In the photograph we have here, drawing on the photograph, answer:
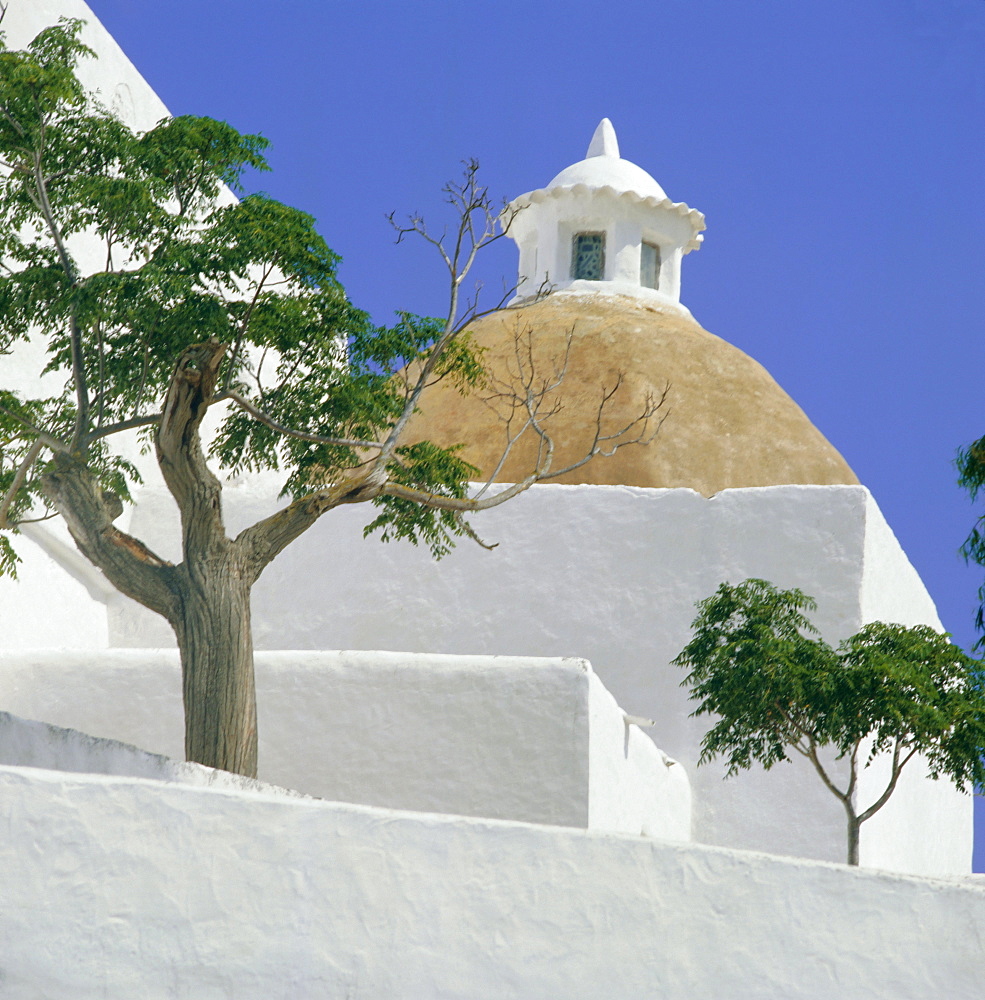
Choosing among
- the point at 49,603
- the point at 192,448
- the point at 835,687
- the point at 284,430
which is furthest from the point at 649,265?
the point at 192,448

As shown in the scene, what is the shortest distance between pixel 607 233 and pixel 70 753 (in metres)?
12.3

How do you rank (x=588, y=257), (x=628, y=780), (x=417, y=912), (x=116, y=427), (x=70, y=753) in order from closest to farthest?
(x=417, y=912)
(x=70, y=753)
(x=116, y=427)
(x=628, y=780)
(x=588, y=257)

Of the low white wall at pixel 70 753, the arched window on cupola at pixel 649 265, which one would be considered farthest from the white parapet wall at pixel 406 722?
the arched window on cupola at pixel 649 265

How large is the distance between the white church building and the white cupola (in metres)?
0.04

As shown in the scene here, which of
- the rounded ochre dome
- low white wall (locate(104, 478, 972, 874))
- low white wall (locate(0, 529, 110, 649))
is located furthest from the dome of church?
low white wall (locate(0, 529, 110, 649))

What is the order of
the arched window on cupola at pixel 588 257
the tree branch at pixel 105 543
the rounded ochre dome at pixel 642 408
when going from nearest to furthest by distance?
the tree branch at pixel 105 543
the rounded ochre dome at pixel 642 408
the arched window on cupola at pixel 588 257

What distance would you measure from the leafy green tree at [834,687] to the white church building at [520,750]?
0.93 metres

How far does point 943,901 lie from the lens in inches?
182

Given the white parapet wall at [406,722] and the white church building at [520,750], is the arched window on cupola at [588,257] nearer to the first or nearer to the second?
the white church building at [520,750]

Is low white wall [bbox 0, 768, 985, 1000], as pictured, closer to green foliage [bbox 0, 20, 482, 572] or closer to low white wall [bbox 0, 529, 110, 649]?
green foliage [bbox 0, 20, 482, 572]

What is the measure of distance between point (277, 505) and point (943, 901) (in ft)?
30.0

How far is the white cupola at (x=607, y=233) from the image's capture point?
17.2 meters

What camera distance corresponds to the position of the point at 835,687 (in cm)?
882

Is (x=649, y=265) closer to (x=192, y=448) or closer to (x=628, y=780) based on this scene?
(x=628, y=780)
